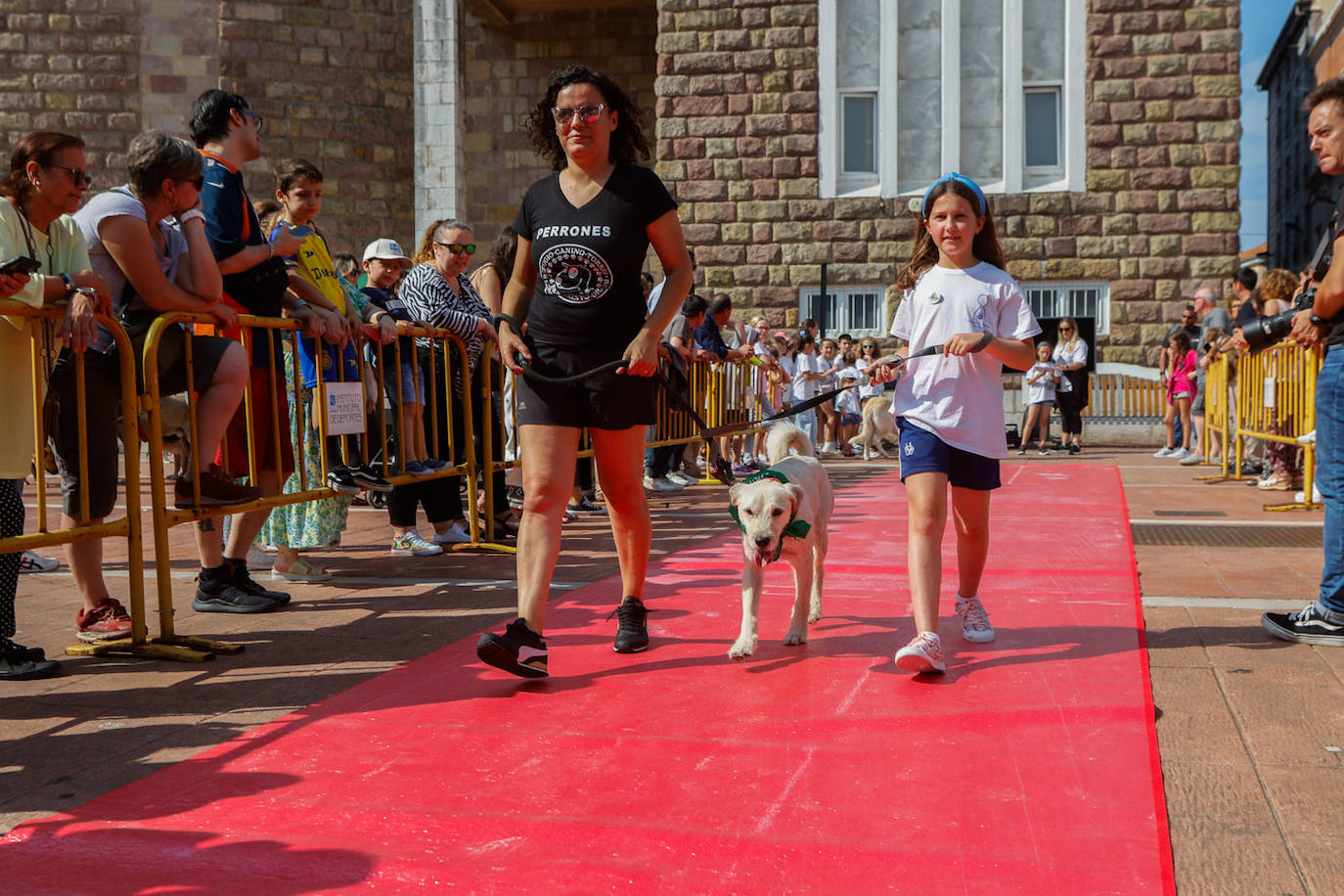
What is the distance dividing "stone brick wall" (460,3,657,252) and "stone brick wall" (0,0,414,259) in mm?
3105

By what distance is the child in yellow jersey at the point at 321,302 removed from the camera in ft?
20.0

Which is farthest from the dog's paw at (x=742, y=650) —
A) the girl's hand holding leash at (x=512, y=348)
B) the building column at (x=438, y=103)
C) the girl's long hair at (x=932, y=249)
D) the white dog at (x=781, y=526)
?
the building column at (x=438, y=103)

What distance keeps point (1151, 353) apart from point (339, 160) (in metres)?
15.3

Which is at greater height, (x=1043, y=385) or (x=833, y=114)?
(x=833, y=114)

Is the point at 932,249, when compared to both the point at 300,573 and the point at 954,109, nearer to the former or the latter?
the point at 300,573

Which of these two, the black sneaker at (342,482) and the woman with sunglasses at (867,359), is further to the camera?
the woman with sunglasses at (867,359)

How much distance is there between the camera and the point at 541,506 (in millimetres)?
4320

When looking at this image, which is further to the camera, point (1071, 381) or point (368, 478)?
point (1071, 381)

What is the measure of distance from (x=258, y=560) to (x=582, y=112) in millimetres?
3956

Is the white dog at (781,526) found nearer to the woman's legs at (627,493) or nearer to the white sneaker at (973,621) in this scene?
the woman's legs at (627,493)

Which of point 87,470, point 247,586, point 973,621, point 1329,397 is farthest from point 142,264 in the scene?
point 1329,397

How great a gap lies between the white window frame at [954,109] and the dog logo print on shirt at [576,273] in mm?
16194

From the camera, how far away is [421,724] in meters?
3.71

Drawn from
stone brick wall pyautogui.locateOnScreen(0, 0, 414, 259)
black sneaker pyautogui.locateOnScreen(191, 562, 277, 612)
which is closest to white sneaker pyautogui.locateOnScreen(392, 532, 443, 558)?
black sneaker pyautogui.locateOnScreen(191, 562, 277, 612)
